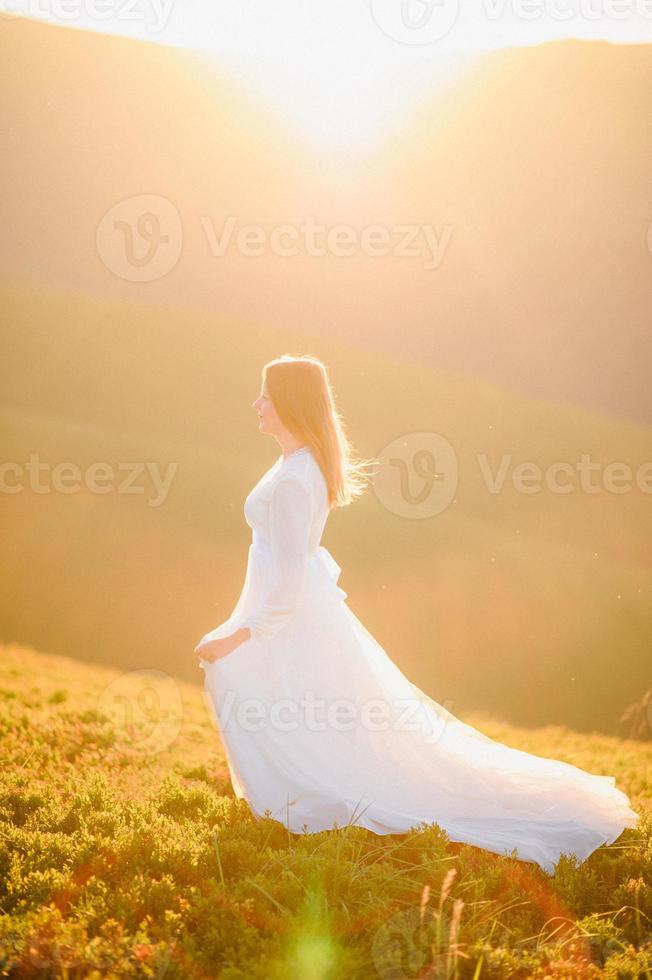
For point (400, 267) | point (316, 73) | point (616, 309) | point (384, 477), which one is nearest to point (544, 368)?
point (616, 309)

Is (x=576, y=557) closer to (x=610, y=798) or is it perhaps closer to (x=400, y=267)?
(x=610, y=798)

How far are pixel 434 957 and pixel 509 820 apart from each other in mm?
1683

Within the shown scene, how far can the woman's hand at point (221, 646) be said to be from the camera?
539cm

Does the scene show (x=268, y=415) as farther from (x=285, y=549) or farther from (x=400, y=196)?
(x=400, y=196)

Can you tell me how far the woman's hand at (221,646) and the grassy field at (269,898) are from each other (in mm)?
1181

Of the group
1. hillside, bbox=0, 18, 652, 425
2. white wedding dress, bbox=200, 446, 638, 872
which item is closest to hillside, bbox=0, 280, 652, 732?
hillside, bbox=0, 18, 652, 425

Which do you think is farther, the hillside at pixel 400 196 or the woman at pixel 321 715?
the hillside at pixel 400 196

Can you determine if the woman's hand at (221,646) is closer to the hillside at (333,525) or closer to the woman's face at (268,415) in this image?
the woman's face at (268,415)

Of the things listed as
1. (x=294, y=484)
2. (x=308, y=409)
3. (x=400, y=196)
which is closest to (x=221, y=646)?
(x=294, y=484)

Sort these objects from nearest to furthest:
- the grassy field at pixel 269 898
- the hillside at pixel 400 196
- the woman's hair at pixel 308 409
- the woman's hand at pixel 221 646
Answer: the grassy field at pixel 269 898 → the woman's hand at pixel 221 646 → the woman's hair at pixel 308 409 → the hillside at pixel 400 196

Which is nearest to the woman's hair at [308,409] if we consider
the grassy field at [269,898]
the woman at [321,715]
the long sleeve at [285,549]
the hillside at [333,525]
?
the woman at [321,715]

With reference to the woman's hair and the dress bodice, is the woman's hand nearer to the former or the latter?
the dress bodice

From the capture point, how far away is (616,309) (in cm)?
5550

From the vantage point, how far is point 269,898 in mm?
4543
